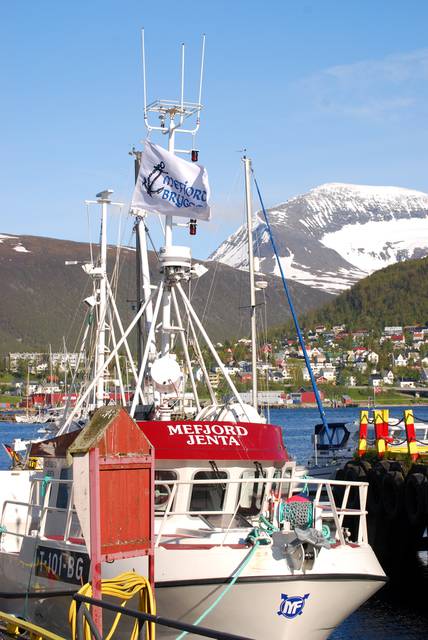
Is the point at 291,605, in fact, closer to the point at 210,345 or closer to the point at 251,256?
the point at 210,345

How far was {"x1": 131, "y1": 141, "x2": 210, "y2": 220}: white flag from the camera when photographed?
74.3 feet

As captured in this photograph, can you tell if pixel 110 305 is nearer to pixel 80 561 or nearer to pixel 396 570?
pixel 396 570

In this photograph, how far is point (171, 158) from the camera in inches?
891

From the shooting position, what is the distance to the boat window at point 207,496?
19.5 metres

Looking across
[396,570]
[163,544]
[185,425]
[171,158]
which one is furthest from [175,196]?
[396,570]

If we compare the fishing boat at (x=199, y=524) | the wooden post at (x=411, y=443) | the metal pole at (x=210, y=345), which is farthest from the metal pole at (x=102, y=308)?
the metal pole at (x=210, y=345)

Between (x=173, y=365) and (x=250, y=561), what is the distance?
5267 mm

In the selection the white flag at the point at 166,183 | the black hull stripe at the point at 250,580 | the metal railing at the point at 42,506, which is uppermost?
the white flag at the point at 166,183

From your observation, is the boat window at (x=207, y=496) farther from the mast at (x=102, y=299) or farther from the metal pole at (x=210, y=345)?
the mast at (x=102, y=299)

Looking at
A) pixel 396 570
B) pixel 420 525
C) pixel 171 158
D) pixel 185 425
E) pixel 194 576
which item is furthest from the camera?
pixel 396 570

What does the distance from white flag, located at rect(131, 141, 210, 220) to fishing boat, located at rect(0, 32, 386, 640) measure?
0.08ft

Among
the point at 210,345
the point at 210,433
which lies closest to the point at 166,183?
the point at 210,345

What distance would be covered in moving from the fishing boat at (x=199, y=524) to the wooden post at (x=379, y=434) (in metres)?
12.0

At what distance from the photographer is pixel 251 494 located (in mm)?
20031
